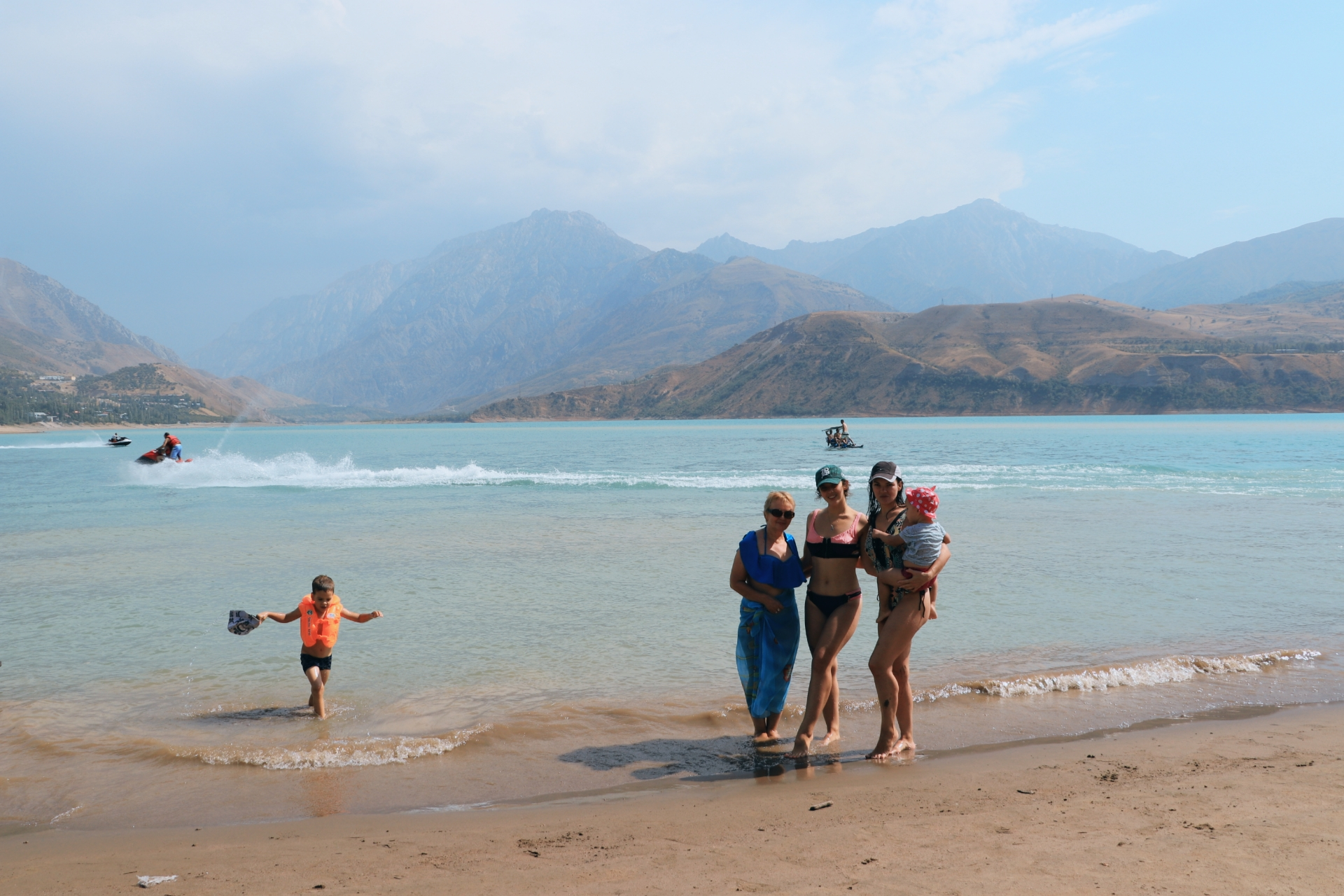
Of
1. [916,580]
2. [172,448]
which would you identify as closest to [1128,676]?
[916,580]

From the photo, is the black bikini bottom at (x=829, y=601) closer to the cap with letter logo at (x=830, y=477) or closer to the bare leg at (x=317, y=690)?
the cap with letter logo at (x=830, y=477)

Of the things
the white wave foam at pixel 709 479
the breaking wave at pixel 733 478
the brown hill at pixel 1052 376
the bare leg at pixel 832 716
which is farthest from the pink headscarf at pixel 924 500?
the brown hill at pixel 1052 376

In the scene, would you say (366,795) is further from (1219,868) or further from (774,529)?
(1219,868)

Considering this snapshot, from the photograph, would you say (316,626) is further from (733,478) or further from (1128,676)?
(733,478)

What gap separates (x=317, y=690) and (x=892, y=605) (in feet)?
16.8

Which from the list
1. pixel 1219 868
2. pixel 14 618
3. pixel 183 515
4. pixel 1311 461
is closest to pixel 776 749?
pixel 1219 868

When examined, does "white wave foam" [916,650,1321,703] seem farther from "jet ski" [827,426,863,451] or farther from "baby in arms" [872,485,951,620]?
"jet ski" [827,426,863,451]

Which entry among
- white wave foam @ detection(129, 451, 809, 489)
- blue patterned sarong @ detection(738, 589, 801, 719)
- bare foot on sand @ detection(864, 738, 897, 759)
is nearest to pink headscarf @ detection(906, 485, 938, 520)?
blue patterned sarong @ detection(738, 589, 801, 719)

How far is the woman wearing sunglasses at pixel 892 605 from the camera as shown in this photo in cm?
579

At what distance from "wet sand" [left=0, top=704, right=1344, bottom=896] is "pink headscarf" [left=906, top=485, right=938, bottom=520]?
1854 mm

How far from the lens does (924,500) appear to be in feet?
18.3

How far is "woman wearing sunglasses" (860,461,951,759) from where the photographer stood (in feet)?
19.0

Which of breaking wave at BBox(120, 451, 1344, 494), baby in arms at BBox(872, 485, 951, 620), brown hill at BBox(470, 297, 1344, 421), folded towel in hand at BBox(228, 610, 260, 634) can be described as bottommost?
breaking wave at BBox(120, 451, 1344, 494)

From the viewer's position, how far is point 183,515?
2450 cm
